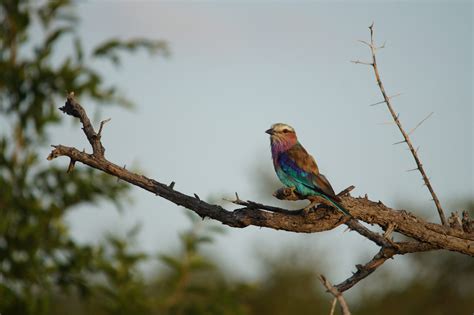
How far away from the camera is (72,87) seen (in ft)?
32.5

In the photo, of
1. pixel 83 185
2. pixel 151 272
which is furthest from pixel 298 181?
pixel 151 272

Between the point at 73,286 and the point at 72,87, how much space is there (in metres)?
2.80

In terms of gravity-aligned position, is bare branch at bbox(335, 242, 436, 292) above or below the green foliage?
below

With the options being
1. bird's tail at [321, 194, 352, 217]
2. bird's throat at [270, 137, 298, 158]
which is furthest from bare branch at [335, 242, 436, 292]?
bird's throat at [270, 137, 298, 158]

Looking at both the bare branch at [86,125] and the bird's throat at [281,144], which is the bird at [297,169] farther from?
the bare branch at [86,125]

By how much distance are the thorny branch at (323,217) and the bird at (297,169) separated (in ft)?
0.28

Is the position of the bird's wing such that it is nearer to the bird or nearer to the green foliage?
the bird

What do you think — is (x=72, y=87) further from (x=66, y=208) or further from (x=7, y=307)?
(x=7, y=307)

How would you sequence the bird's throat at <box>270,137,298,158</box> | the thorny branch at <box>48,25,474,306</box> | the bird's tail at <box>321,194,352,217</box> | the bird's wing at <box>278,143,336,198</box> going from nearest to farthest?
the thorny branch at <box>48,25,474,306</box> < the bird's tail at <box>321,194,352,217</box> < the bird's wing at <box>278,143,336,198</box> < the bird's throat at <box>270,137,298,158</box>

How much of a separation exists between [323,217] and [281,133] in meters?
1.44

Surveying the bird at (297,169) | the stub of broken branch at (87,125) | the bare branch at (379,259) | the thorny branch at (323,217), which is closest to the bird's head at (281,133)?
the bird at (297,169)

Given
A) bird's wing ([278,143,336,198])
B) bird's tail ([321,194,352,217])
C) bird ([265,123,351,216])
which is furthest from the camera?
bird's wing ([278,143,336,198])

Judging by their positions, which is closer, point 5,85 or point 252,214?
point 252,214

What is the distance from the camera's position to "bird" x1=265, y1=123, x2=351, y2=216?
4.44m
